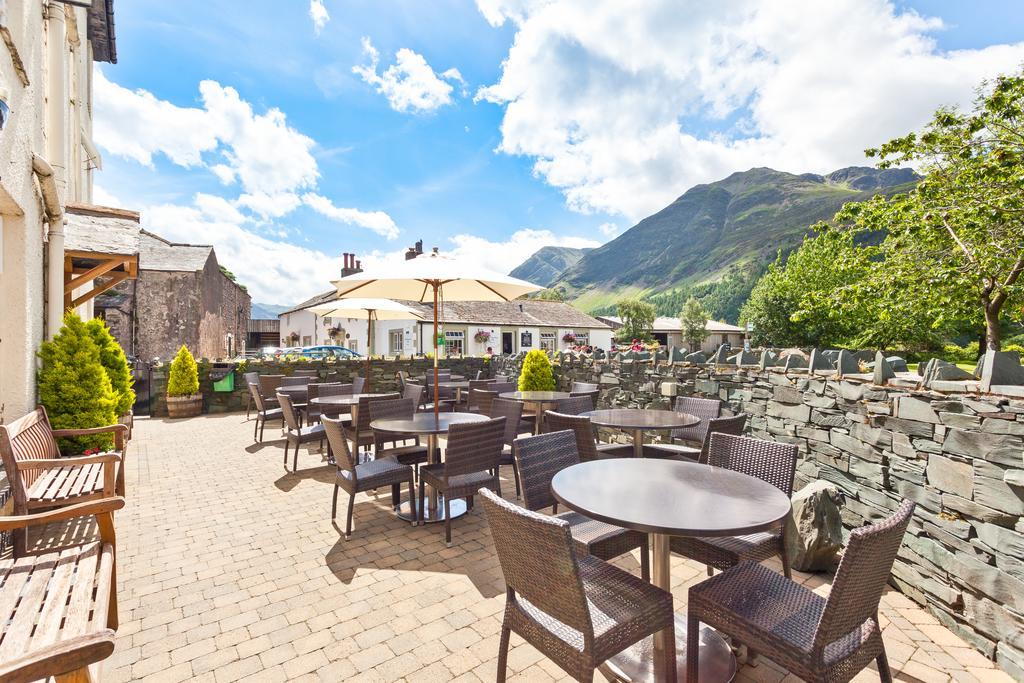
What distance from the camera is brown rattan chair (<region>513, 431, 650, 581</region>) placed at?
2.53m

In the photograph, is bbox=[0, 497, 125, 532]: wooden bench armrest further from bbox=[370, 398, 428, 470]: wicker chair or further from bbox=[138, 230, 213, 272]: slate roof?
bbox=[138, 230, 213, 272]: slate roof

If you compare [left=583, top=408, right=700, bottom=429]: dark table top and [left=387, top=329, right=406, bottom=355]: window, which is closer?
[left=583, top=408, right=700, bottom=429]: dark table top

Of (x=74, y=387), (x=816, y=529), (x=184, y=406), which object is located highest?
(x=74, y=387)

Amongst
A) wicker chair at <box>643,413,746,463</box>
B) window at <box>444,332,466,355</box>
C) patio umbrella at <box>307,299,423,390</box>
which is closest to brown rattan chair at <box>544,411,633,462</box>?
wicker chair at <box>643,413,746,463</box>

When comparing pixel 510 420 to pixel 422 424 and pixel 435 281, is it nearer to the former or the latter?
pixel 422 424

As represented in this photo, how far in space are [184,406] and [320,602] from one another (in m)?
9.44

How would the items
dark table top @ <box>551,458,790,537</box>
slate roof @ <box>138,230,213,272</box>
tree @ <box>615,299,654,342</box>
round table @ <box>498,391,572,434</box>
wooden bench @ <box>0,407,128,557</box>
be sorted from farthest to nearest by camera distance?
tree @ <box>615,299,654,342</box> < slate roof @ <box>138,230,213,272</box> < round table @ <box>498,391,572,434</box> < wooden bench @ <box>0,407,128,557</box> < dark table top @ <box>551,458,790,537</box>

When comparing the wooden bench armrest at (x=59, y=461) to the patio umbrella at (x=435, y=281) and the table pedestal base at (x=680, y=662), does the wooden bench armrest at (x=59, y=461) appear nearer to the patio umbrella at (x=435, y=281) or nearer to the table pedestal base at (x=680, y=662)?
the patio umbrella at (x=435, y=281)

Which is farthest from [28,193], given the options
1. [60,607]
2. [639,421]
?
[639,421]

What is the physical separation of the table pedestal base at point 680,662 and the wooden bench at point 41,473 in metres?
3.39

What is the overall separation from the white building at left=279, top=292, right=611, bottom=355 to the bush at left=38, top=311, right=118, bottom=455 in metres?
18.5

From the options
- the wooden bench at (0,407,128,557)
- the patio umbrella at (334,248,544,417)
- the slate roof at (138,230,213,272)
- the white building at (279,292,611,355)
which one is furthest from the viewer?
the white building at (279,292,611,355)

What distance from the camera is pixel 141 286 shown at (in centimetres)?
1800

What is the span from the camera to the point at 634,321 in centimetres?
4353
